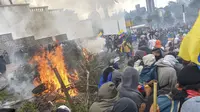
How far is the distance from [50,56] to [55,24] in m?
17.6

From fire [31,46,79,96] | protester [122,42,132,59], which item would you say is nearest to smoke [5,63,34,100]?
fire [31,46,79,96]

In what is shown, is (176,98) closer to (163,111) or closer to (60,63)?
(163,111)

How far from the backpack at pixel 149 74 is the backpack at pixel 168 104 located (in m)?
1.36

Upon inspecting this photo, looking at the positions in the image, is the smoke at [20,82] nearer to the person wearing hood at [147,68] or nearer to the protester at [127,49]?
the person wearing hood at [147,68]

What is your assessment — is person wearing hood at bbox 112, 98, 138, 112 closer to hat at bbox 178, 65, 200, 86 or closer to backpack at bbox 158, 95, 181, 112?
backpack at bbox 158, 95, 181, 112

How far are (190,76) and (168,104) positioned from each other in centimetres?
37

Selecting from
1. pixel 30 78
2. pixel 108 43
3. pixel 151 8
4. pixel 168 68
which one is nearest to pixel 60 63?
pixel 30 78

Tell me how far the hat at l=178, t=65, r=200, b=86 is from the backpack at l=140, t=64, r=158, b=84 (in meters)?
1.28

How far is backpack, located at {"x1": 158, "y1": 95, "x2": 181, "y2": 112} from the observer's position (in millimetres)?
2204

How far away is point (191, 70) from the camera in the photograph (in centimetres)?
238

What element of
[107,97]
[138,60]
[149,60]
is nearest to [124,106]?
[107,97]

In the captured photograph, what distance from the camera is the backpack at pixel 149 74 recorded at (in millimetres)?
3755

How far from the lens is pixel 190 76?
7.65 feet

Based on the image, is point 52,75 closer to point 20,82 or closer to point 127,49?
point 20,82
